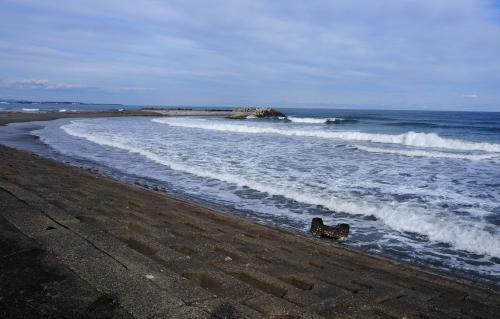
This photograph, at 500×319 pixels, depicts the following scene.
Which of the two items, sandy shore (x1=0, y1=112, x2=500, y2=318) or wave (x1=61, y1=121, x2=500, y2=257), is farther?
wave (x1=61, y1=121, x2=500, y2=257)

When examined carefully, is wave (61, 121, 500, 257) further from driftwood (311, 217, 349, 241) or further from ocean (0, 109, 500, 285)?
driftwood (311, 217, 349, 241)

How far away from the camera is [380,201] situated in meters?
9.96

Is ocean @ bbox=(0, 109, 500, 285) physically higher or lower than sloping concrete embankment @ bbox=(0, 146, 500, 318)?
lower

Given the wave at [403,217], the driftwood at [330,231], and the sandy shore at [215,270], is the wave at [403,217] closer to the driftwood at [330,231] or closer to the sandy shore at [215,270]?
the driftwood at [330,231]

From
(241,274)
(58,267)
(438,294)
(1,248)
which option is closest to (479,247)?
(438,294)

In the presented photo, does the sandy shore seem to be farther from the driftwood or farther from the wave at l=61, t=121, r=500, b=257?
the wave at l=61, t=121, r=500, b=257

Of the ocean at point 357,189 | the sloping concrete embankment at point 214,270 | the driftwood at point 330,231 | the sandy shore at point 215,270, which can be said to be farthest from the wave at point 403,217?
the sloping concrete embankment at point 214,270

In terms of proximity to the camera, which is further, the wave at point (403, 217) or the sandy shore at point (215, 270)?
the wave at point (403, 217)

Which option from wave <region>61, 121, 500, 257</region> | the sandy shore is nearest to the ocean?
wave <region>61, 121, 500, 257</region>

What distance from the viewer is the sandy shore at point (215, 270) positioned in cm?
355

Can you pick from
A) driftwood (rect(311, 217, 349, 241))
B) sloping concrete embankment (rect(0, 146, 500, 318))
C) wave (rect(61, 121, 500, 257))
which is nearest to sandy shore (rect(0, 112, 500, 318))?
sloping concrete embankment (rect(0, 146, 500, 318))

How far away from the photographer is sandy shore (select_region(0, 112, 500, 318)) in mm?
3547

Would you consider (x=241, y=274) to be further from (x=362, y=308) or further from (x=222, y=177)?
(x=222, y=177)

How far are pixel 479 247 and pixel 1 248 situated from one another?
274 inches
